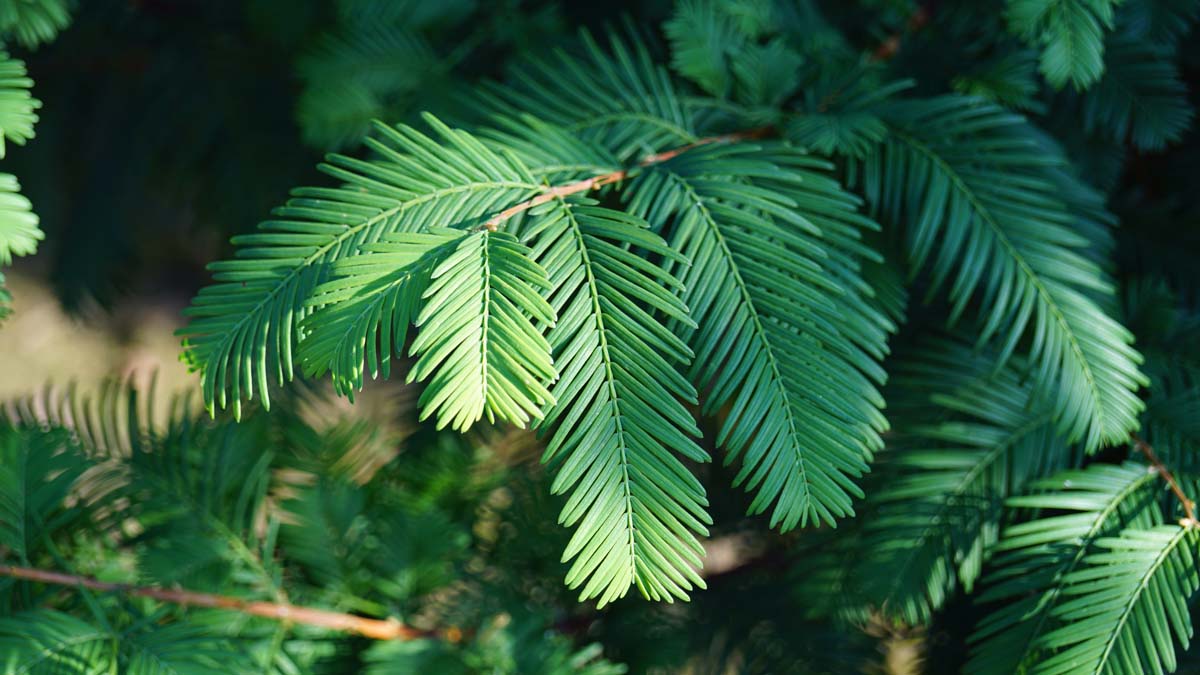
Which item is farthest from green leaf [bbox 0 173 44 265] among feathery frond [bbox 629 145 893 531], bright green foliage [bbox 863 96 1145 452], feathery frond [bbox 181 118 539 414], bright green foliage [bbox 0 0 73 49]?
bright green foliage [bbox 863 96 1145 452]

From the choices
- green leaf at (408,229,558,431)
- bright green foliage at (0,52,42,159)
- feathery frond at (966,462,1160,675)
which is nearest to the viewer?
green leaf at (408,229,558,431)

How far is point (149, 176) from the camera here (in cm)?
142

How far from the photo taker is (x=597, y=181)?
0.63m

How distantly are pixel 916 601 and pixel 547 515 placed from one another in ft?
1.41

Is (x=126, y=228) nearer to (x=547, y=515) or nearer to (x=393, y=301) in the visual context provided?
(x=547, y=515)

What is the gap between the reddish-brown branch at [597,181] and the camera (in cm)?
54

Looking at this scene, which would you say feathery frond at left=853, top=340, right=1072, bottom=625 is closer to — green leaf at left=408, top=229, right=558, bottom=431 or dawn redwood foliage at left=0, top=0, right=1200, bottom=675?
dawn redwood foliage at left=0, top=0, right=1200, bottom=675

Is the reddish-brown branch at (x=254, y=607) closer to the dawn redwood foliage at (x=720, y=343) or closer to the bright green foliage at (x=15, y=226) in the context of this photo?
the dawn redwood foliage at (x=720, y=343)

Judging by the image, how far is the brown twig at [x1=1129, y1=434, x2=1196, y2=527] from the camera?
2.13 feet

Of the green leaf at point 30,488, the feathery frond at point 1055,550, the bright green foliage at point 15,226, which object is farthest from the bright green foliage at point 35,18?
the feathery frond at point 1055,550

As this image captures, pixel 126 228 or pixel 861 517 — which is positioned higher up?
pixel 126 228

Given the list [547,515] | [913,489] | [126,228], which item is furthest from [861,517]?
[126,228]

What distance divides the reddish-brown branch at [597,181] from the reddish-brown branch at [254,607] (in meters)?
0.46

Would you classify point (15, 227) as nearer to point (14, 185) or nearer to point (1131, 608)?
point (14, 185)
